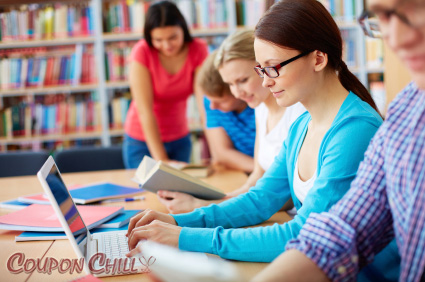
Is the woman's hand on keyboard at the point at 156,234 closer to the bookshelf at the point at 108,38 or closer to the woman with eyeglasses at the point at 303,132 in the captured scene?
the woman with eyeglasses at the point at 303,132

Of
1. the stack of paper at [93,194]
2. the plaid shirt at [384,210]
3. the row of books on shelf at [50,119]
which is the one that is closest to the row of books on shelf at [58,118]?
the row of books on shelf at [50,119]

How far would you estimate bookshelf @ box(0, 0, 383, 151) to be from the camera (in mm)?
3785

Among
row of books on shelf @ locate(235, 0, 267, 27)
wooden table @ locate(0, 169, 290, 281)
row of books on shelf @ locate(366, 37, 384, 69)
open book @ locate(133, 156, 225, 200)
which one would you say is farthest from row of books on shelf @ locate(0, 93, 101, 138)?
open book @ locate(133, 156, 225, 200)

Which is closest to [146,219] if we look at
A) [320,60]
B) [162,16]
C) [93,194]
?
[320,60]

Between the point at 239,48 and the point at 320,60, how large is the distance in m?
0.63

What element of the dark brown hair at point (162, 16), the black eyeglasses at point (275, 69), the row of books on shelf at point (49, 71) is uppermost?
the dark brown hair at point (162, 16)

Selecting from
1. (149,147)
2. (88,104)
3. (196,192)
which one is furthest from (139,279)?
(88,104)

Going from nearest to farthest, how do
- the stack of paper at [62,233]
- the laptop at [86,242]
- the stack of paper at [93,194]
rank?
the laptop at [86,242]
the stack of paper at [62,233]
the stack of paper at [93,194]

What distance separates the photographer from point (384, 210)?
91cm

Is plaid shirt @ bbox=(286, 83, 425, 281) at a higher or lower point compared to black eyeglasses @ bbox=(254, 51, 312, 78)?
lower

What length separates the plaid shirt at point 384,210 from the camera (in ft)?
2.73

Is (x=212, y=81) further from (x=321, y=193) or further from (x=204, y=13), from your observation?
(x=204, y=13)

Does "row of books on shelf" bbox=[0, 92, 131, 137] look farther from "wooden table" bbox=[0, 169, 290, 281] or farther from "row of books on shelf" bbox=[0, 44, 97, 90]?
"wooden table" bbox=[0, 169, 290, 281]

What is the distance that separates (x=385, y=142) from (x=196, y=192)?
2.83 feet
